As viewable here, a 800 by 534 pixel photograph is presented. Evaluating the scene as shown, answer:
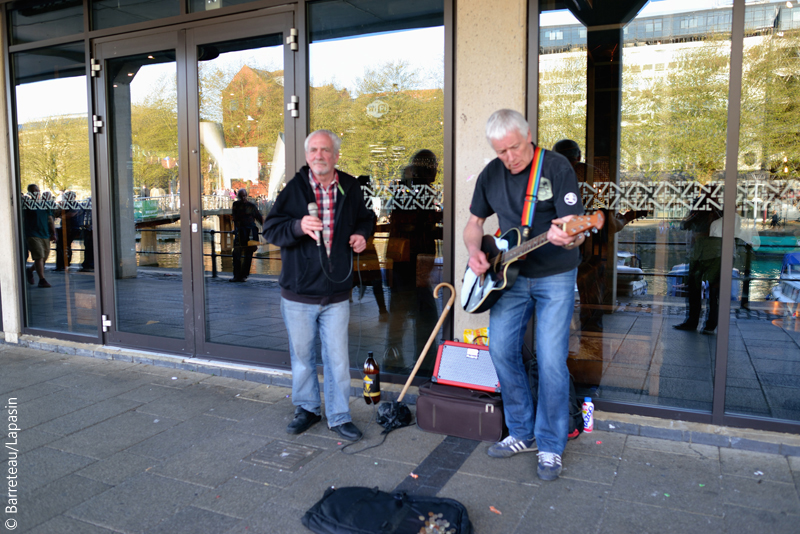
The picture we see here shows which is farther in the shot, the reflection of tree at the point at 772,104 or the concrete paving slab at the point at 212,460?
the reflection of tree at the point at 772,104

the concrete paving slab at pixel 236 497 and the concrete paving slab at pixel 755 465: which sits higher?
the concrete paving slab at pixel 755 465

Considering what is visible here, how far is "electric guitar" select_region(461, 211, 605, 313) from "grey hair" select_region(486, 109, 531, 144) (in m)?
0.47

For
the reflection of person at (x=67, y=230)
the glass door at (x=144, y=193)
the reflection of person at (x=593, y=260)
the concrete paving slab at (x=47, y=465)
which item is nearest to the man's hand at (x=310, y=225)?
the concrete paving slab at (x=47, y=465)

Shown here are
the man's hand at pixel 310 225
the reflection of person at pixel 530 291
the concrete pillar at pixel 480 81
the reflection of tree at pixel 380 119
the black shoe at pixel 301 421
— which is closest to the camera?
the reflection of person at pixel 530 291

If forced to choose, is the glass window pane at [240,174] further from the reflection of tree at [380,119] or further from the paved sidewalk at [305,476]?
the paved sidewalk at [305,476]

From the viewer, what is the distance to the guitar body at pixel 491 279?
2.83m

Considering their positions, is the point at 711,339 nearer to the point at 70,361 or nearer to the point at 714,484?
the point at 714,484

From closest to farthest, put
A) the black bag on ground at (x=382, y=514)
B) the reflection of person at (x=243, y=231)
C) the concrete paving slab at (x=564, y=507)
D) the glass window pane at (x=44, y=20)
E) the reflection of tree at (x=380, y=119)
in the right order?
1. the black bag on ground at (x=382, y=514)
2. the concrete paving slab at (x=564, y=507)
3. the reflection of tree at (x=380, y=119)
4. the reflection of person at (x=243, y=231)
5. the glass window pane at (x=44, y=20)

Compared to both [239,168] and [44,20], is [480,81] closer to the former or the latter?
[239,168]

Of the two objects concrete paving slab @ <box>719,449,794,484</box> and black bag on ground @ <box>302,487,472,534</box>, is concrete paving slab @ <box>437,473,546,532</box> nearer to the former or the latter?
black bag on ground @ <box>302,487,472,534</box>

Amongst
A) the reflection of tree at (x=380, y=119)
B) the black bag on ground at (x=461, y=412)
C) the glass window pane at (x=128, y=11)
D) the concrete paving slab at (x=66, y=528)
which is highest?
the glass window pane at (x=128, y=11)

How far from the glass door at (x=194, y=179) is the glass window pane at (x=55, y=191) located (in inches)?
Answer: 16.6

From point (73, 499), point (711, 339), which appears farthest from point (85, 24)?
point (711, 339)

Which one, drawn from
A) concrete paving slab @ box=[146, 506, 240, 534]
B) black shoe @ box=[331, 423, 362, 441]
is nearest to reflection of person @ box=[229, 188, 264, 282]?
black shoe @ box=[331, 423, 362, 441]
